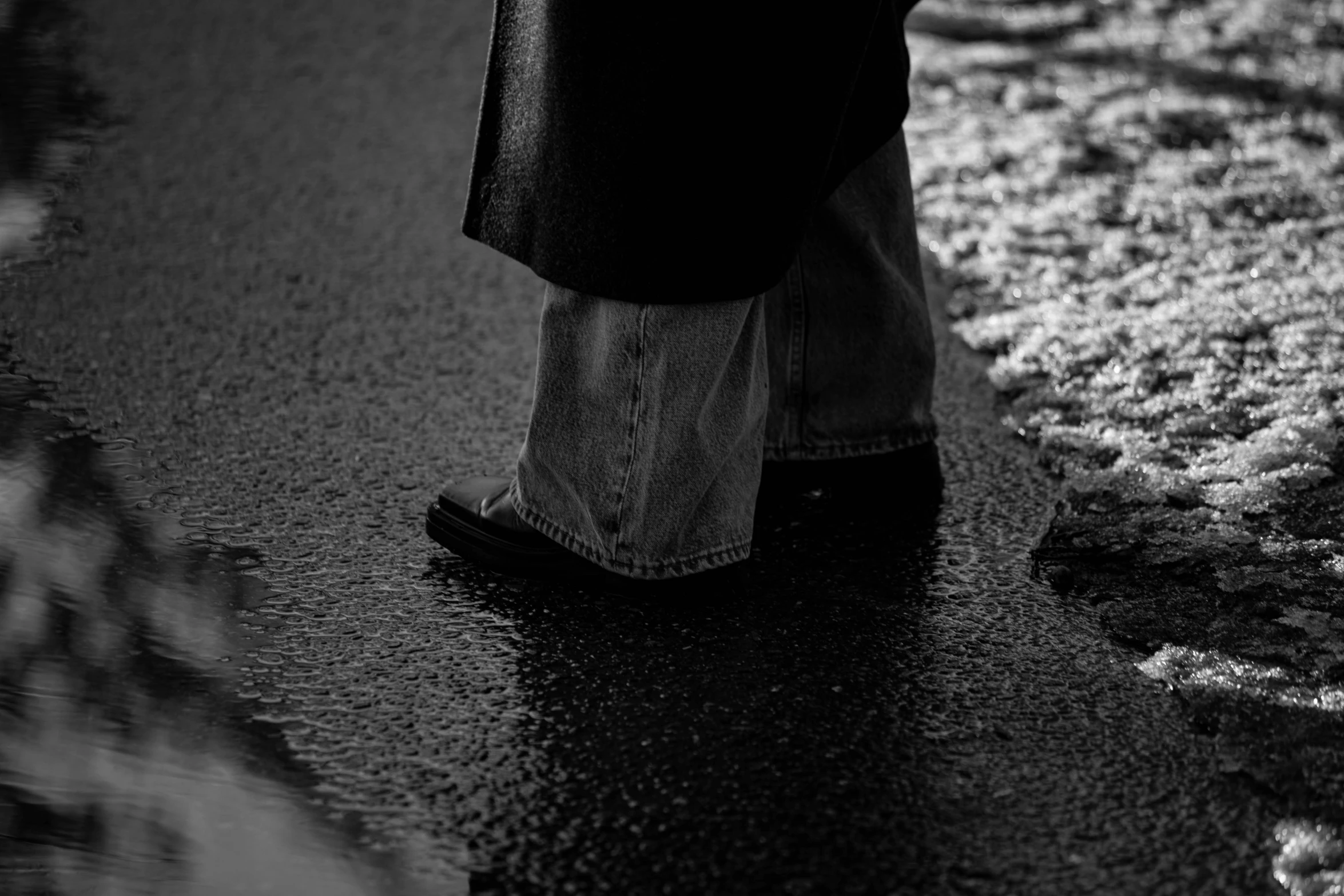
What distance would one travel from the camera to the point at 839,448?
9.21ft

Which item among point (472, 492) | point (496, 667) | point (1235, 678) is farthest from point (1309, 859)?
point (472, 492)

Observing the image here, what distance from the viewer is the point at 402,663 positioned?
2.33m

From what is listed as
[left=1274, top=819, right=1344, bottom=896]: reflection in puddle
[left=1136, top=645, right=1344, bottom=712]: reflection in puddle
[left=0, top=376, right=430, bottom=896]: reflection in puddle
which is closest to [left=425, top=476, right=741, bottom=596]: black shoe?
[left=0, top=376, right=430, bottom=896]: reflection in puddle

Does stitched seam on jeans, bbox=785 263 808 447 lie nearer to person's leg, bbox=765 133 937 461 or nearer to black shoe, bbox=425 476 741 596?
person's leg, bbox=765 133 937 461

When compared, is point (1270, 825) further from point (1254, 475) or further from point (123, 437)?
point (123, 437)

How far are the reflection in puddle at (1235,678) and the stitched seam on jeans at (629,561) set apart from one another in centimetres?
65

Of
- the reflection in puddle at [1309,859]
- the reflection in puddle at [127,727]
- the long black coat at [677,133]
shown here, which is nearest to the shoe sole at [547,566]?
the reflection in puddle at [127,727]

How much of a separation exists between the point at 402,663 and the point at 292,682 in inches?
6.4

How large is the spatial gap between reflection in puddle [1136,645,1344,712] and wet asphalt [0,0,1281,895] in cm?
4

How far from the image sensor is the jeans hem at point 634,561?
2.39 meters

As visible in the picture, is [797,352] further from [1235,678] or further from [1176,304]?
[1176,304]

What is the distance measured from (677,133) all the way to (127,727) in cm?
114

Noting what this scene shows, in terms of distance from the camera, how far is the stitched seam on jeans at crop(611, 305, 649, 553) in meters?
2.29

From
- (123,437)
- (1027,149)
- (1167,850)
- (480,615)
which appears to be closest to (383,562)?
(480,615)
